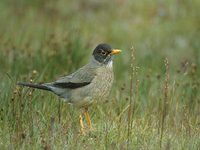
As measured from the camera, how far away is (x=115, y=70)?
10.7 meters

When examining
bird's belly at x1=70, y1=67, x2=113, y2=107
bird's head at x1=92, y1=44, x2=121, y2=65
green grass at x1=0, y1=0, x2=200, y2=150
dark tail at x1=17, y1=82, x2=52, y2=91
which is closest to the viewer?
green grass at x1=0, y1=0, x2=200, y2=150

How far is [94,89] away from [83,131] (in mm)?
769

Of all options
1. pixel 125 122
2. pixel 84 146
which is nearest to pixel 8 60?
pixel 125 122

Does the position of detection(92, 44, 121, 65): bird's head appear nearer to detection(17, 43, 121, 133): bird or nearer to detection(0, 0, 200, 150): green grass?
detection(17, 43, 121, 133): bird

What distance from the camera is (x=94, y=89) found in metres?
7.68

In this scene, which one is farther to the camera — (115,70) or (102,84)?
(115,70)

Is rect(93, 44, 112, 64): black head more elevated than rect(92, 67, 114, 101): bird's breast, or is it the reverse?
rect(93, 44, 112, 64): black head

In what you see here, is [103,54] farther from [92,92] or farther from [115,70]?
[115,70]

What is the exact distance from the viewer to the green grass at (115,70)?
22.0ft

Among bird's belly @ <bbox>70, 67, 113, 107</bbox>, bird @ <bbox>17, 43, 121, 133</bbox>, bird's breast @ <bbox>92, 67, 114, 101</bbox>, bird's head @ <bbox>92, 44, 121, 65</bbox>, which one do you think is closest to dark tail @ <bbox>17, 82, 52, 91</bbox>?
bird @ <bbox>17, 43, 121, 133</bbox>

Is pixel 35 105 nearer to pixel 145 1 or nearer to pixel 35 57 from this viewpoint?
pixel 35 57

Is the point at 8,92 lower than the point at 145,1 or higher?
lower

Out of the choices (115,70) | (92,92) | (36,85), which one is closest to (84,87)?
(92,92)

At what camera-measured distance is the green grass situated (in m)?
6.71
